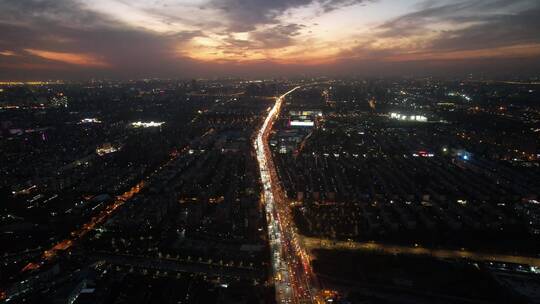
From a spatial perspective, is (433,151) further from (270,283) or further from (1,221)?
(1,221)

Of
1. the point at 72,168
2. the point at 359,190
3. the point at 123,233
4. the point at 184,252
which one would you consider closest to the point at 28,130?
the point at 72,168

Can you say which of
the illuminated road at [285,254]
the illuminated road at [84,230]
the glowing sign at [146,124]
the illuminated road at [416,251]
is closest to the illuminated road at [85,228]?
the illuminated road at [84,230]

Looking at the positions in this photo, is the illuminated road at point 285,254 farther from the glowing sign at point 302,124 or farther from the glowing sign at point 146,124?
the glowing sign at point 146,124

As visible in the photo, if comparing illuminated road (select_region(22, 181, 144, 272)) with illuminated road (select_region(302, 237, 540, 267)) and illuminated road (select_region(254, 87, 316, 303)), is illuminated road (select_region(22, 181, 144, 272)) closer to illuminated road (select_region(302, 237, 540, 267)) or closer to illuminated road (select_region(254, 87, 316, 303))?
illuminated road (select_region(254, 87, 316, 303))

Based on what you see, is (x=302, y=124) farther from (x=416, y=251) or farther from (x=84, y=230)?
(x=84, y=230)

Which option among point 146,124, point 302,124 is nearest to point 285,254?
point 302,124

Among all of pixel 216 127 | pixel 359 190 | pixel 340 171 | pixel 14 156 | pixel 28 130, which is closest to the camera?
pixel 359 190
